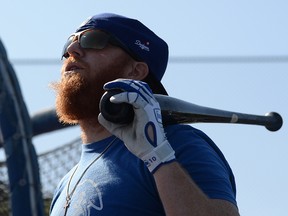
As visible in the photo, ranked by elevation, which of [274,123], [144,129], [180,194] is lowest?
[274,123]

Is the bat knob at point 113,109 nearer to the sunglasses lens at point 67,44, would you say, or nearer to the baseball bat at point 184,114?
the baseball bat at point 184,114

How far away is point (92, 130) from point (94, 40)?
1.47 ft

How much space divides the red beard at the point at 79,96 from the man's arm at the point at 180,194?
0.82 metres

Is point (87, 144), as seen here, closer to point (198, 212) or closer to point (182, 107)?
point (182, 107)

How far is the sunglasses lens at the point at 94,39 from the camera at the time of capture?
16.7 ft

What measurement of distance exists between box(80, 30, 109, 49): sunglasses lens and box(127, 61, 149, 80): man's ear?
0.61ft

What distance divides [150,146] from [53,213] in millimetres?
913

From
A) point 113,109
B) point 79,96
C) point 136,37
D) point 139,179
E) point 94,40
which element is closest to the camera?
point 113,109

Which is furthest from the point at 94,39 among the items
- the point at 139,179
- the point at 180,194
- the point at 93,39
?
the point at 180,194

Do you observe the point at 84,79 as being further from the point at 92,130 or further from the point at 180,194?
the point at 180,194

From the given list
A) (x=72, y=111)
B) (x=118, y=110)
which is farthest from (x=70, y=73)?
(x=118, y=110)

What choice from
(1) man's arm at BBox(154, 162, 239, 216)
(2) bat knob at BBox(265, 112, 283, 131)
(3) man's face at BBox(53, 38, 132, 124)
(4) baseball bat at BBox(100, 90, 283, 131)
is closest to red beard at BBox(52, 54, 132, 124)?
(3) man's face at BBox(53, 38, 132, 124)

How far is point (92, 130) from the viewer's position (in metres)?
5.00

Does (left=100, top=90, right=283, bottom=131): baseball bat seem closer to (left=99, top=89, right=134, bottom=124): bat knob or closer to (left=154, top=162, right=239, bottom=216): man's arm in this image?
(left=99, top=89, right=134, bottom=124): bat knob
